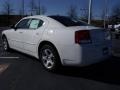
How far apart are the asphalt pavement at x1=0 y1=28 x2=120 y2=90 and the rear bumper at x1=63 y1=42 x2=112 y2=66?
0.40m

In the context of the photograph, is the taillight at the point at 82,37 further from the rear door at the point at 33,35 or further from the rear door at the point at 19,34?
the rear door at the point at 19,34

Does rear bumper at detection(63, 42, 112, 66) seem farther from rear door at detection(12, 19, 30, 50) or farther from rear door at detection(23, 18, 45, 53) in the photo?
rear door at detection(12, 19, 30, 50)

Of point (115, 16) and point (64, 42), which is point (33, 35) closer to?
point (64, 42)

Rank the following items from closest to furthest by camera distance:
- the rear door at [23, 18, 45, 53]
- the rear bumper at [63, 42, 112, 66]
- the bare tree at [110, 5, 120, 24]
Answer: the rear bumper at [63, 42, 112, 66] < the rear door at [23, 18, 45, 53] < the bare tree at [110, 5, 120, 24]

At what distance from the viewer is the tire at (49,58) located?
6.37 meters

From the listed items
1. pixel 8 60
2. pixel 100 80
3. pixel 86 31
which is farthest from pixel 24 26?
pixel 100 80

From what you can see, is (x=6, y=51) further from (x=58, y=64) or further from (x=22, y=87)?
(x=22, y=87)

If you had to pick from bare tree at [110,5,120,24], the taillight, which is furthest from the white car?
bare tree at [110,5,120,24]

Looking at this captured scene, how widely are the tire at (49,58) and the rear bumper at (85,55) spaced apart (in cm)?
28

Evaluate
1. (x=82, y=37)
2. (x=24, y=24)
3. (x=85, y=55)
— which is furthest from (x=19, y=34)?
(x=85, y=55)

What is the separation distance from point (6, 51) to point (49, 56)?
3533 mm

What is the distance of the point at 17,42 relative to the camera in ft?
27.1

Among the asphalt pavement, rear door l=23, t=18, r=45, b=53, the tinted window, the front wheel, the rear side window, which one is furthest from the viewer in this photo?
the tinted window

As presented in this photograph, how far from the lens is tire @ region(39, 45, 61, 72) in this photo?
6366 millimetres
